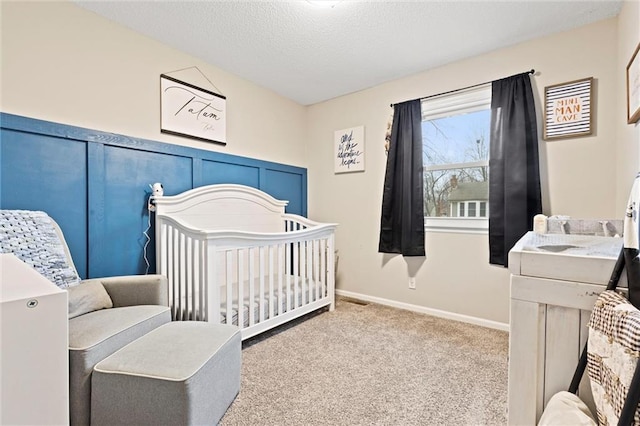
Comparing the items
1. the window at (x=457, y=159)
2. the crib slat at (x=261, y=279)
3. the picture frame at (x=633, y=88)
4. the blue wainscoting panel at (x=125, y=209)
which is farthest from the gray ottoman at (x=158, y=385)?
the picture frame at (x=633, y=88)

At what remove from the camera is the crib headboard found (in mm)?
2322

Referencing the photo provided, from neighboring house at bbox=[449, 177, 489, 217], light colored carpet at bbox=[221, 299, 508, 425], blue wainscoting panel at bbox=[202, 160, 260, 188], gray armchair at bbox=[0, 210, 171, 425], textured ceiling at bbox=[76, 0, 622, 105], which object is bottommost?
light colored carpet at bbox=[221, 299, 508, 425]

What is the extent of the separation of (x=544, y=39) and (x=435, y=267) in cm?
195

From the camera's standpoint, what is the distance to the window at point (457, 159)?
101 inches

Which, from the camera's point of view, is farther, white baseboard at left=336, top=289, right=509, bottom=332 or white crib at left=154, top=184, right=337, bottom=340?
white baseboard at left=336, top=289, right=509, bottom=332

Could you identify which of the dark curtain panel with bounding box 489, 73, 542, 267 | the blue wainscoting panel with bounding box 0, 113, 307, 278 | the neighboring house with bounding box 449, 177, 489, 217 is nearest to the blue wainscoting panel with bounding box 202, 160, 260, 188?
the blue wainscoting panel with bounding box 0, 113, 307, 278

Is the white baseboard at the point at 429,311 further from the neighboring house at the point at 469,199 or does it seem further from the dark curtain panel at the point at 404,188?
the neighboring house at the point at 469,199

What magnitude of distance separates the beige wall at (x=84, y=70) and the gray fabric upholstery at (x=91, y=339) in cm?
128

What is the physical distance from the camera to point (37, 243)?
1546 mm

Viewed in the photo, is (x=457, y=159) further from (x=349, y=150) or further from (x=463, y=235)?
(x=349, y=150)

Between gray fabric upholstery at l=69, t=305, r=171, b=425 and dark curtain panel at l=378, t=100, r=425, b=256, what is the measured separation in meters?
2.12

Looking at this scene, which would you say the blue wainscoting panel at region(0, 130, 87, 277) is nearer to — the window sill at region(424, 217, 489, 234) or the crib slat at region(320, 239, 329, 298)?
the crib slat at region(320, 239, 329, 298)

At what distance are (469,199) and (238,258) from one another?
6.66 ft

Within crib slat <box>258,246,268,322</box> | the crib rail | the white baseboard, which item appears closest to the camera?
the crib rail
